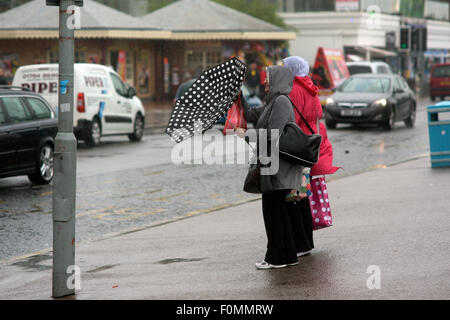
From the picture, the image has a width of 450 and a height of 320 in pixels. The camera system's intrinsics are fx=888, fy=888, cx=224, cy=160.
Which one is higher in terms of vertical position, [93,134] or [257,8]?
[257,8]

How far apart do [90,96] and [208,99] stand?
43.8ft

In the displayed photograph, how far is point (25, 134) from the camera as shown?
43.0 ft

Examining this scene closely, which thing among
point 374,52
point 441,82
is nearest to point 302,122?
point 441,82

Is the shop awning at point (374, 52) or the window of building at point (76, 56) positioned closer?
the window of building at point (76, 56)

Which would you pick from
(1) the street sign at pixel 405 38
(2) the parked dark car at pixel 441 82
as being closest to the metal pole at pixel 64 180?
(1) the street sign at pixel 405 38

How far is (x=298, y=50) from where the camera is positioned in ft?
191

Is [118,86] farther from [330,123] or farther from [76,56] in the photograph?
[76,56]

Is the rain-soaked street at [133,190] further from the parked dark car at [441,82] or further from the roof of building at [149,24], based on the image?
the parked dark car at [441,82]

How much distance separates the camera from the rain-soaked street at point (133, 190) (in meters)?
9.77

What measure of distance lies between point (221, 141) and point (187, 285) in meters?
14.8

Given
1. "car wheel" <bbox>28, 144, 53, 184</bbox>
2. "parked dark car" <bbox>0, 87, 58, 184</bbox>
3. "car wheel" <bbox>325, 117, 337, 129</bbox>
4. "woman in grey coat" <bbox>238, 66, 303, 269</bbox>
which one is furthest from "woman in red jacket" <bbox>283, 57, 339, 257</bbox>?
"car wheel" <bbox>325, 117, 337, 129</bbox>

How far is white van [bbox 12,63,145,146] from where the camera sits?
19.7 meters

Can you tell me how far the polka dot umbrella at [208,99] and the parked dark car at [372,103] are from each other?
16864 mm
